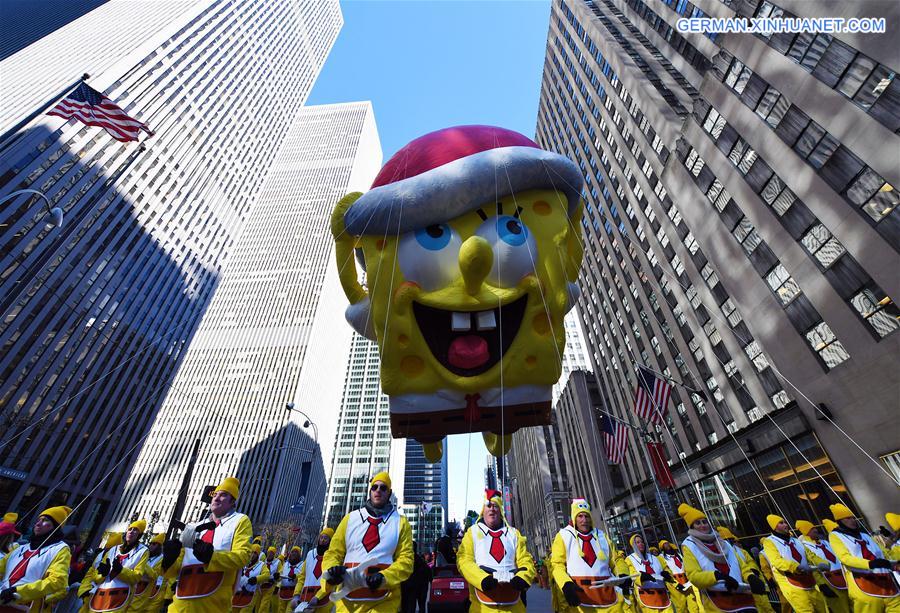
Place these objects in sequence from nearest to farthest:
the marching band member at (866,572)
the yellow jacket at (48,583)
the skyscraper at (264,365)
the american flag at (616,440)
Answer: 1. the yellow jacket at (48,583)
2. the marching band member at (866,572)
3. the american flag at (616,440)
4. the skyscraper at (264,365)

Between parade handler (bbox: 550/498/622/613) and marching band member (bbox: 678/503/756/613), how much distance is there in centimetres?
109

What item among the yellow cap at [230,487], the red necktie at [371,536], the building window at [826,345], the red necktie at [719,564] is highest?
the building window at [826,345]

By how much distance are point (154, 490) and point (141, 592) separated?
7581 centimetres

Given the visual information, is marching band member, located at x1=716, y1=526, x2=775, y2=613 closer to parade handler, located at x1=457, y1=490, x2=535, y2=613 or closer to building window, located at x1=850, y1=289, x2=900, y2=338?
parade handler, located at x1=457, y1=490, x2=535, y2=613

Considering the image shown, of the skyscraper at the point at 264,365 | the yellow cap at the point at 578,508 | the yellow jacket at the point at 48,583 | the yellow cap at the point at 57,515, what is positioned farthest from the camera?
the skyscraper at the point at 264,365

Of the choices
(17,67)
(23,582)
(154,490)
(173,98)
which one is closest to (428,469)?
(154,490)

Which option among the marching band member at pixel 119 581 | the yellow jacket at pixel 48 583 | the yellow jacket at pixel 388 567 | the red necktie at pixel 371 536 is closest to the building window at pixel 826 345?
the yellow jacket at pixel 388 567

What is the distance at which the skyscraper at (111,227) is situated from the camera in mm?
35688

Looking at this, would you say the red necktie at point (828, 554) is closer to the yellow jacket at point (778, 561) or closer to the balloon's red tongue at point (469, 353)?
the yellow jacket at point (778, 561)

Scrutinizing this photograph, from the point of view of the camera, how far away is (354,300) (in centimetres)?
577

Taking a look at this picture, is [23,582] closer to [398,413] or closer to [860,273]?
[398,413]

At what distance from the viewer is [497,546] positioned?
4176mm

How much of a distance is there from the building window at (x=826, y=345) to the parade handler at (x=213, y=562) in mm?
19429

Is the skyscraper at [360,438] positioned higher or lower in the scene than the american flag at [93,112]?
higher
